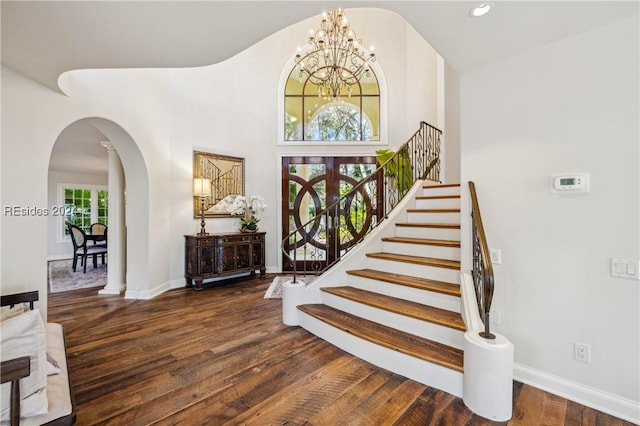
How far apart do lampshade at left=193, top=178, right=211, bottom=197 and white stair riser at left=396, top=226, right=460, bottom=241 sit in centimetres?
318

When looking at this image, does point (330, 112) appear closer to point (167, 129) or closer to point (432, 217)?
point (167, 129)

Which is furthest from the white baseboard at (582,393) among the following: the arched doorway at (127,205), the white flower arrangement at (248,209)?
the arched doorway at (127,205)

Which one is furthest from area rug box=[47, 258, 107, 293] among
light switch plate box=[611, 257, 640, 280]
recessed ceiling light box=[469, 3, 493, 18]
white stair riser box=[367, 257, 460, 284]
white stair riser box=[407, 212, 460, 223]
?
light switch plate box=[611, 257, 640, 280]

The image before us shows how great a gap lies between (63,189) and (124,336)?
25.5ft

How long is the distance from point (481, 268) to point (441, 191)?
89.8 inches

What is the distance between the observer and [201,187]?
4812mm

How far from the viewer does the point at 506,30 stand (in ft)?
6.13

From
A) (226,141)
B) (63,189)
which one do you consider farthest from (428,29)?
(63,189)

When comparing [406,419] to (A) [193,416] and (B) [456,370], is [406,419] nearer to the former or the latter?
(B) [456,370]

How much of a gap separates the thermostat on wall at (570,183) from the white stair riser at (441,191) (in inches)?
76.7

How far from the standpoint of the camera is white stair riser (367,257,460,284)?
112 inches

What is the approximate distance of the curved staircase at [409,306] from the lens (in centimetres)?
225

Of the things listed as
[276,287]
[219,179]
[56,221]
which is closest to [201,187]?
[219,179]

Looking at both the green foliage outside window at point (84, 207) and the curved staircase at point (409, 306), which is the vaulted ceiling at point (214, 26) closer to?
the curved staircase at point (409, 306)
